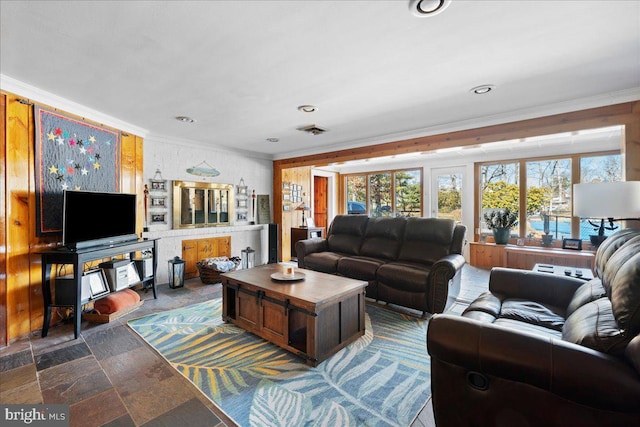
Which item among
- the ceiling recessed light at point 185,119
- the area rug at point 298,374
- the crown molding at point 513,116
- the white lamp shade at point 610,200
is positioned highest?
the ceiling recessed light at point 185,119

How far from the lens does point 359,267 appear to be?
3611 mm

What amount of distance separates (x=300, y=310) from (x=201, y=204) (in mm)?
3445

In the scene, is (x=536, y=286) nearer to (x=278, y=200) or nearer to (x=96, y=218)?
(x=96, y=218)

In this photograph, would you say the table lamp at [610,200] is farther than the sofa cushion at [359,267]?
No

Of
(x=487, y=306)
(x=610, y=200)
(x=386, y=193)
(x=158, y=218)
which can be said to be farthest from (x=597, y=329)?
(x=386, y=193)

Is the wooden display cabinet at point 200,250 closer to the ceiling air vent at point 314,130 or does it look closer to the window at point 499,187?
the ceiling air vent at point 314,130

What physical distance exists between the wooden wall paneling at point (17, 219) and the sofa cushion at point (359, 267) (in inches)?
127

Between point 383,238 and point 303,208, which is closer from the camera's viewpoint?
point 383,238

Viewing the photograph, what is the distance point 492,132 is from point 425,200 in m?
3.08

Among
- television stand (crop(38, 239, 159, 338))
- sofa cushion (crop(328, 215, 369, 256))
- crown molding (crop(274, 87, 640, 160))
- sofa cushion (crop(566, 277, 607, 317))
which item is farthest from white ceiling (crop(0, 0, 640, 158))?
sofa cushion (crop(328, 215, 369, 256))

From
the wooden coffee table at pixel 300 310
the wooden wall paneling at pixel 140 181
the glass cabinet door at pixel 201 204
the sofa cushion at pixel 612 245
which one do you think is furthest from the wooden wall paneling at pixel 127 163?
the sofa cushion at pixel 612 245

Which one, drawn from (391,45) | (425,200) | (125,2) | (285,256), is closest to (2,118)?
(125,2)

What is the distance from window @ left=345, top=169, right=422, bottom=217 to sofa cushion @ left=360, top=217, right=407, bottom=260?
269cm

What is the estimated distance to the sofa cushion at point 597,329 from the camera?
46.0 inches
